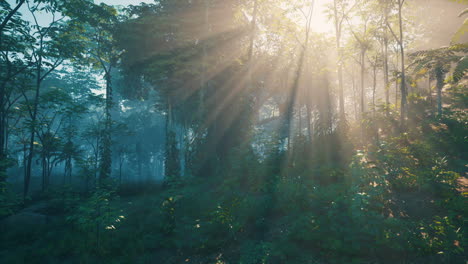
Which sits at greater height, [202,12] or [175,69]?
[202,12]

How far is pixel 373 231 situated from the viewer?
16.1 ft

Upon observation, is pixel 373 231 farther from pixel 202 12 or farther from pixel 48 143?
pixel 48 143

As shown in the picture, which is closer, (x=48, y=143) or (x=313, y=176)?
(x=313, y=176)

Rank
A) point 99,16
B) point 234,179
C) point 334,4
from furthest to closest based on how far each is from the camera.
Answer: point 99,16 → point 334,4 → point 234,179

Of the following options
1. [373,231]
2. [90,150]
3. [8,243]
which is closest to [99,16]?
[8,243]

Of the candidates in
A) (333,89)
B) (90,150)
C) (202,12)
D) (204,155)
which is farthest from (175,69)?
(90,150)

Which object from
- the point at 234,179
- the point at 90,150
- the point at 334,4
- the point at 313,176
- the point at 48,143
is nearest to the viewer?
the point at 313,176

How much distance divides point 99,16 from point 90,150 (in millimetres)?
54147

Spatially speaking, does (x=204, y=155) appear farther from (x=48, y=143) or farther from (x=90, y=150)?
(x=90, y=150)

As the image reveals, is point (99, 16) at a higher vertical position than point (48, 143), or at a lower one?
higher

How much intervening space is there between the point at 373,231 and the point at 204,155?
12.1 m

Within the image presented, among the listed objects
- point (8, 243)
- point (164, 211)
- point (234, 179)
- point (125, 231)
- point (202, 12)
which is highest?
point (202, 12)

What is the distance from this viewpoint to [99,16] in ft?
58.0

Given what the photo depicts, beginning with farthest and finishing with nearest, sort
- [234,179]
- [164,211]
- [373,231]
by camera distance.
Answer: [234,179] < [164,211] < [373,231]
